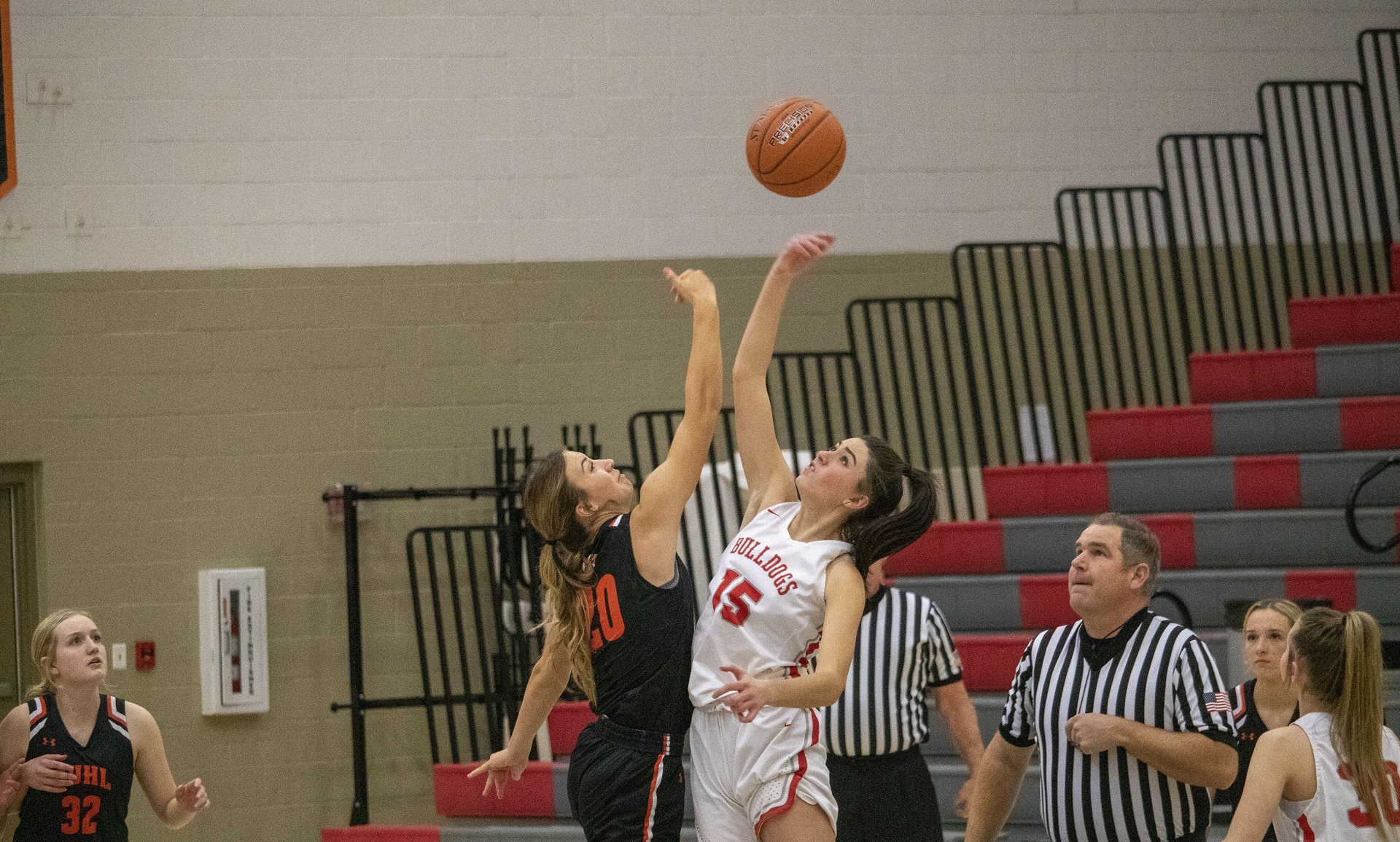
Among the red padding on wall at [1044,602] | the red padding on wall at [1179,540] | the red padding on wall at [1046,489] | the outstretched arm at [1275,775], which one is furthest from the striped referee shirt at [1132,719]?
the red padding on wall at [1046,489]

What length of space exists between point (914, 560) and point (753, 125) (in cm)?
249

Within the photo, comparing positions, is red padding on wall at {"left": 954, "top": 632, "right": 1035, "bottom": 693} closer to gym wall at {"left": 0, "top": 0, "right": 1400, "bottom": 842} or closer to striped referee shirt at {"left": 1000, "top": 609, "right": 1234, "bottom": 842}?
gym wall at {"left": 0, "top": 0, "right": 1400, "bottom": 842}

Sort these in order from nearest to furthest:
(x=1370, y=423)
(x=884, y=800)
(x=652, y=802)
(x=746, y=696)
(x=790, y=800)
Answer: (x=746, y=696)
(x=790, y=800)
(x=652, y=802)
(x=884, y=800)
(x=1370, y=423)

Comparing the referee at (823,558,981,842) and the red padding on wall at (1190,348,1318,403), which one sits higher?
the red padding on wall at (1190,348,1318,403)

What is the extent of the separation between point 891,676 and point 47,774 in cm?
226

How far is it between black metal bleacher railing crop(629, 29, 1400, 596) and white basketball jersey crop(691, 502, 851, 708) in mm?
3397

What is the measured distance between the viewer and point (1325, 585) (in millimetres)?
5891

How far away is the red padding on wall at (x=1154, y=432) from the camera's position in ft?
22.0

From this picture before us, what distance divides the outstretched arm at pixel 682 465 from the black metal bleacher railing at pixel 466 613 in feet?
9.73

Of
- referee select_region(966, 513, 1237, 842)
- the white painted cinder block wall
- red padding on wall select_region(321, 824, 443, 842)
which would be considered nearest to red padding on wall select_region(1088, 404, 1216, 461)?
the white painted cinder block wall

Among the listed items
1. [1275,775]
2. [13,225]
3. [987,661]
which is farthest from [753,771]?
[13,225]

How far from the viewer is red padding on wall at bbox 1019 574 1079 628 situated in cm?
602

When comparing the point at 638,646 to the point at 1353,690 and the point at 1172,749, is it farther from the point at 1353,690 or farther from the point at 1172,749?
the point at 1353,690

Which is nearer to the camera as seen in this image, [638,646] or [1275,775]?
[1275,775]
